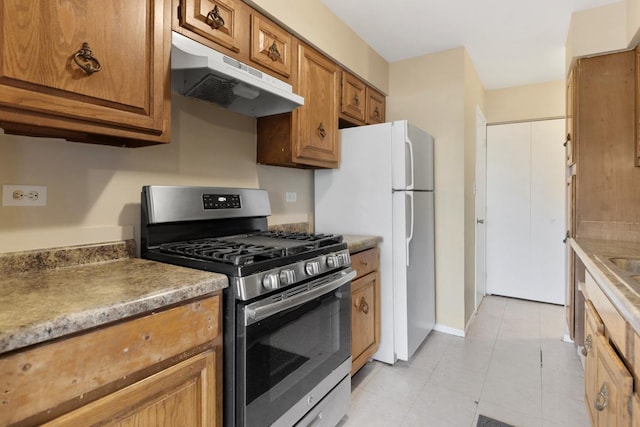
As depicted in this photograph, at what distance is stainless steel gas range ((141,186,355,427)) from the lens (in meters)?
1.16

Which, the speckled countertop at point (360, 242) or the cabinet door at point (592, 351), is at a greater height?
the speckled countertop at point (360, 242)

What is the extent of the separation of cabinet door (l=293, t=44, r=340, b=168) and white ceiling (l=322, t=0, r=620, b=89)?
44 centimetres

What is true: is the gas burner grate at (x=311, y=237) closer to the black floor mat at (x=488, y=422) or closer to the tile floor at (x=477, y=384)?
the tile floor at (x=477, y=384)

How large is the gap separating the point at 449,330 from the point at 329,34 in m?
2.52

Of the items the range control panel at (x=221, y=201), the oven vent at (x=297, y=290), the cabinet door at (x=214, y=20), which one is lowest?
the oven vent at (x=297, y=290)

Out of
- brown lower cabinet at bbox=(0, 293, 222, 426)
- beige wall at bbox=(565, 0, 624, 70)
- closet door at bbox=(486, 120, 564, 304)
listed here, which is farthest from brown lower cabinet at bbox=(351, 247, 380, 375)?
closet door at bbox=(486, 120, 564, 304)

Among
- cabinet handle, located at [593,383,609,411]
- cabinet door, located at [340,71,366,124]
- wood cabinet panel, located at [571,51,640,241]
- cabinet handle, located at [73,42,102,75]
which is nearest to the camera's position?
cabinet handle, located at [73,42,102,75]

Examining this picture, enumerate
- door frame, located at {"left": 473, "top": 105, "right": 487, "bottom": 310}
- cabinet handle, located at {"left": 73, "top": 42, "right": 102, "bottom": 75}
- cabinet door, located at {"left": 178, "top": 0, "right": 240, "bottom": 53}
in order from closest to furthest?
cabinet handle, located at {"left": 73, "top": 42, "right": 102, "bottom": 75}, cabinet door, located at {"left": 178, "top": 0, "right": 240, "bottom": 53}, door frame, located at {"left": 473, "top": 105, "right": 487, "bottom": 310}

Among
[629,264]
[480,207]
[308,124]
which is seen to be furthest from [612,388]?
[480,207]

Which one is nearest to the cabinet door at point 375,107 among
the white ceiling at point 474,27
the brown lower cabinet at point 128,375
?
the white ceiling at point 474,27

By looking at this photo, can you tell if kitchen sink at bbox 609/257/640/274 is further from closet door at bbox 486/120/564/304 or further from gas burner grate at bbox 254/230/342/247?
closet door at bbox 486/120/564/304

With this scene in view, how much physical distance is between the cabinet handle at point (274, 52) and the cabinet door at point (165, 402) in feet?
4.83

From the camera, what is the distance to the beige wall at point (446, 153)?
2.85 m

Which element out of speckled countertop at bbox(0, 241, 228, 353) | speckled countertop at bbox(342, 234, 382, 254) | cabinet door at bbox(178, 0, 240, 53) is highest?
cabinet door at bbox(178, 0, 240, 53)
